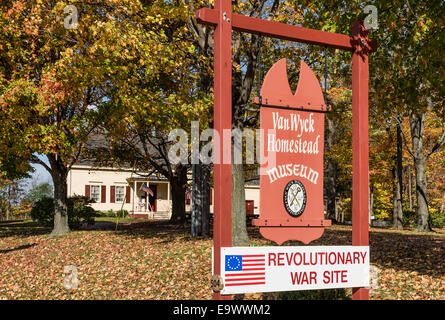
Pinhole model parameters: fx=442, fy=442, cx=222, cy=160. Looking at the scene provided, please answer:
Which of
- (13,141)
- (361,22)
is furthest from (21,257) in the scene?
(361,22)

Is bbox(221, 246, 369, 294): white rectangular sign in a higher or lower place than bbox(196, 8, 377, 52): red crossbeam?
lower

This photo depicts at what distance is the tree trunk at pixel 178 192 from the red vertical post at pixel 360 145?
18965mm

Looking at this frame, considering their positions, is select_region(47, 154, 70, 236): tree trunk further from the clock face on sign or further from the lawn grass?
the clock face on sign

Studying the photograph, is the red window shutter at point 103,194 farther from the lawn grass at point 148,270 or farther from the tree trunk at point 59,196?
the lawn grass at point 148,270

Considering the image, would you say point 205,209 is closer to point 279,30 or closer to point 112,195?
point 279,30

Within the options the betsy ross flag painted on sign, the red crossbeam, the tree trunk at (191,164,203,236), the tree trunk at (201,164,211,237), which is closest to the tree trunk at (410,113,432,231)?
the tree trunk at (201,164,211,237)

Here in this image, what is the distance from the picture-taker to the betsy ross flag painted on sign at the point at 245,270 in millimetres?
4566

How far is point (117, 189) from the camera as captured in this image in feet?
136

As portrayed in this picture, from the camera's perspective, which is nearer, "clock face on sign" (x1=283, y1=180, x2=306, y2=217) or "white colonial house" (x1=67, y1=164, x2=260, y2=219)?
"clock face on sign" (x1=283, y1=180, x2=306, y2=217)

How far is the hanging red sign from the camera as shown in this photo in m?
5.14

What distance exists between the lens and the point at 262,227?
512cm

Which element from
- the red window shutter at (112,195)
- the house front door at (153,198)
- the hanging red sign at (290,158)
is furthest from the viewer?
the red window shutter at (112,195)

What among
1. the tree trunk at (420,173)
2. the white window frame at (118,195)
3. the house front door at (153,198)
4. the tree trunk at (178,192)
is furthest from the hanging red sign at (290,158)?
the white window frame at (118,195)

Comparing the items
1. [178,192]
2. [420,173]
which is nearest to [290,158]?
[420,173]
